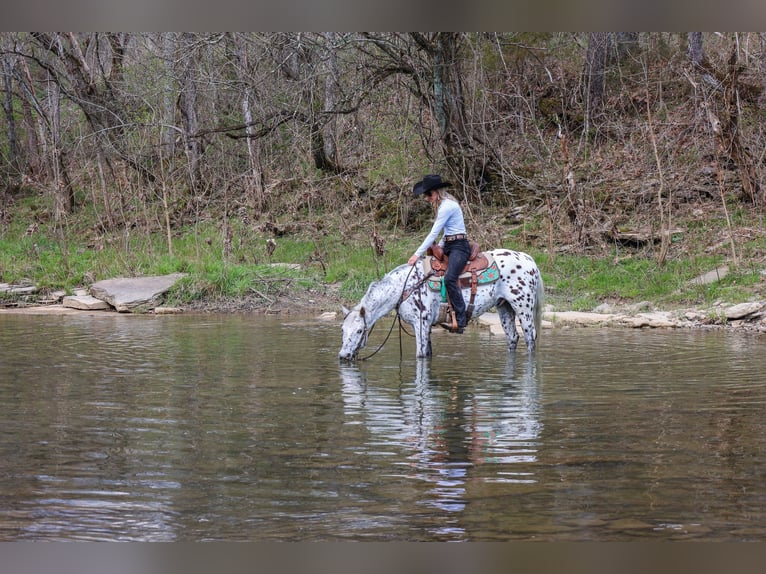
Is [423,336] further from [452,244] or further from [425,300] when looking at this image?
[452,244]

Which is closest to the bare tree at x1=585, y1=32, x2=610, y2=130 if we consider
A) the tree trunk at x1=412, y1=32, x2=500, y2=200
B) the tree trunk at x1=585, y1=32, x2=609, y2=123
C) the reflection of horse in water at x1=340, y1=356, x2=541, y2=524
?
the tree trunk at x1=585, y1=32, x2=609, y2=123

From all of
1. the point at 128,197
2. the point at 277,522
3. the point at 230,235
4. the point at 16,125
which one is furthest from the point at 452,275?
the point at 16,125

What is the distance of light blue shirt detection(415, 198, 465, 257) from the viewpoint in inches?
474

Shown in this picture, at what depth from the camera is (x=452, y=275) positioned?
481 inches

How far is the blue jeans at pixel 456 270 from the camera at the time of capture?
40.1 ft

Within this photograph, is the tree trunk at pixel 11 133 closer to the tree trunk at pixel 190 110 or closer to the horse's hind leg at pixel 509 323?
the tree trunk at pixel 190 110

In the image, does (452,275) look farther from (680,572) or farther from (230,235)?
(230,235)

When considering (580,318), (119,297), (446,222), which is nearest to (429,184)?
(446,222)

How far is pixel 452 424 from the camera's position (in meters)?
8.39

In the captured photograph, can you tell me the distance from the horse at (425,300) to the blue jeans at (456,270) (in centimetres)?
19

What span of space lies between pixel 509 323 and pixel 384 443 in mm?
5815

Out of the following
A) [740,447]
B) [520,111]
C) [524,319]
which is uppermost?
[520,111]

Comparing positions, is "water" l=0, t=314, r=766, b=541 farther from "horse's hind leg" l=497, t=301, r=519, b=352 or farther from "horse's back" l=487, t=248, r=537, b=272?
"horse's back" l=487, t=248, r=537, b=272

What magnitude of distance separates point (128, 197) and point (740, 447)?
848 inches
